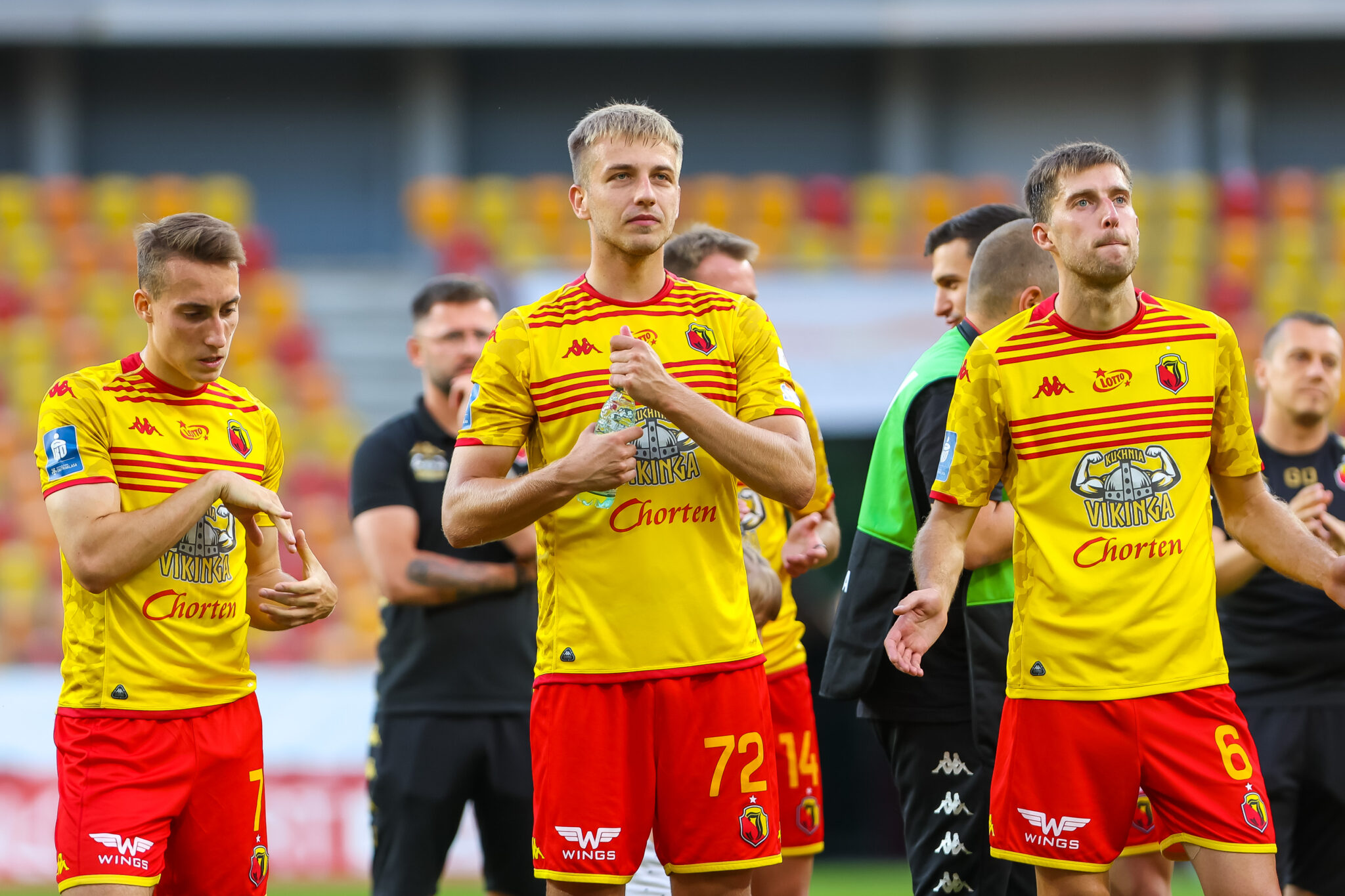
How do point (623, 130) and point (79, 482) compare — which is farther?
point (79, 482)

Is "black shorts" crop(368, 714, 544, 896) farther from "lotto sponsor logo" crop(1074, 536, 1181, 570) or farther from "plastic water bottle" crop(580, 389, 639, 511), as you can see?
"lotto sponsor logo" crop(1074, 536, 1181, 570)

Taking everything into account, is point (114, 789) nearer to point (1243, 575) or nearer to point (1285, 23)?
point (1243, 575)

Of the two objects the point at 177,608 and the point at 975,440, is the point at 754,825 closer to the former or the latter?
the point at 975,440

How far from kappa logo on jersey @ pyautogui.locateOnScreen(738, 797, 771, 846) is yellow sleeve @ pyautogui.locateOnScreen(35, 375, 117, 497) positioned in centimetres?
188

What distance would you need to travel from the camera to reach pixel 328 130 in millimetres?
18062

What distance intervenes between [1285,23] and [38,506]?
14237mm

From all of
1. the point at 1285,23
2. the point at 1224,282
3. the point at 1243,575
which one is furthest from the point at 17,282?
the point at 1285,23

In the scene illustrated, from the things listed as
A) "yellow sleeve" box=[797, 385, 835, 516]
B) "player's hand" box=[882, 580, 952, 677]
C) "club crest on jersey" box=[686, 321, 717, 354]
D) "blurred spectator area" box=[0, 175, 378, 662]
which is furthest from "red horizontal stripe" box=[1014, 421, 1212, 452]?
"blurred spectator area" box=[0, 175, 378, 662]

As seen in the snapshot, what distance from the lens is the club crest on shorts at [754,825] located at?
3.46 metres

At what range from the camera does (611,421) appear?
11.6ft

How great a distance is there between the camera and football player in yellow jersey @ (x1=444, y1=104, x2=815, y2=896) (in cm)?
342

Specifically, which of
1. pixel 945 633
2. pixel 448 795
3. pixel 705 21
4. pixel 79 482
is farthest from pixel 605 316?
pixel 705 21

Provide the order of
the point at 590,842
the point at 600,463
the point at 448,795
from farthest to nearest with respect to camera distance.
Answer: the point at 448,795 → the point at 590,842 → the point at 600,463

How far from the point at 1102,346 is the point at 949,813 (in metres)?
1.45
